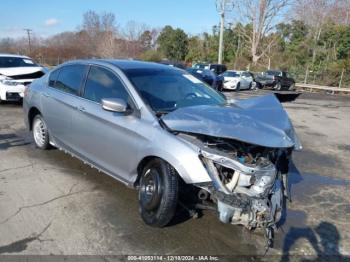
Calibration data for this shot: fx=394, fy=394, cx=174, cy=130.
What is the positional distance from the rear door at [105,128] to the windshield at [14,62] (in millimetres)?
8885

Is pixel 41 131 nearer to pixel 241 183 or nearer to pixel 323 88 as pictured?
pixel 241 183

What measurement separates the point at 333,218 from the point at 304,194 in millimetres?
790

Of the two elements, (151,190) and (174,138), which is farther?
(151,190)

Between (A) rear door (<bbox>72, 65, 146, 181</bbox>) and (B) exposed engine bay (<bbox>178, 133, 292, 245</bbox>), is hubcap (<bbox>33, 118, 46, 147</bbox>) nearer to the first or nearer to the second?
(A) rear door (<bbox>72, 65, 146, 181</bbox>)

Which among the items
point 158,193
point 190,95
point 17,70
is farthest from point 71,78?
point 17,70

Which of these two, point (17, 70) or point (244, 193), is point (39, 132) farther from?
point (17, 70)

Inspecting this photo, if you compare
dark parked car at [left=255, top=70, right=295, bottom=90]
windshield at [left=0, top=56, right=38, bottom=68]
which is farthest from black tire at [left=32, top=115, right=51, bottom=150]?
dark parked car at [left=255, top=70, right=295, bottom=90]

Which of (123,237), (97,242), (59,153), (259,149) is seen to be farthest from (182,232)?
(59,153)

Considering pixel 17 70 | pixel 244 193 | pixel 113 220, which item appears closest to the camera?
pixel 244 193

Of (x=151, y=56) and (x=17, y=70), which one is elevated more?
(x=17, y=70)

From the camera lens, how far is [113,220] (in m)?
4.19

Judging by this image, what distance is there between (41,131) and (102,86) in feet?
6.63

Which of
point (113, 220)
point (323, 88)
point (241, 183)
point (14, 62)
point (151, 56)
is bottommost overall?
point (323, 88)

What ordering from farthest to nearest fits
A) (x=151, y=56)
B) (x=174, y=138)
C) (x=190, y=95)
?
1. (x=151, y=56)
2. (x=190, y=95)
3. (x=174, y=138)
